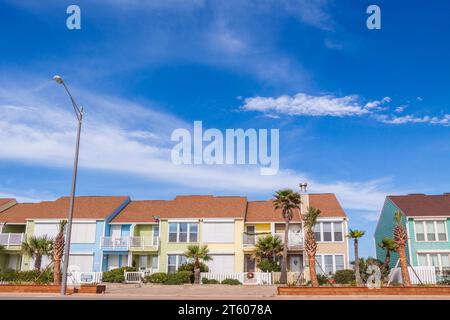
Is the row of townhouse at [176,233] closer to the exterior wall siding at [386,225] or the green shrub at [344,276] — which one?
the green shrub at [344,276]

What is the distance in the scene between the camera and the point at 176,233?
130 feet

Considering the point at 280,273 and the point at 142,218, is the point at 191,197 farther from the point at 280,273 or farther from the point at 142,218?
the point at 280,273

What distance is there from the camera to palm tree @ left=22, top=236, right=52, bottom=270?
1438 inches

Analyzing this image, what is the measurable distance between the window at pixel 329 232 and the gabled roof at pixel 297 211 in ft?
2.56

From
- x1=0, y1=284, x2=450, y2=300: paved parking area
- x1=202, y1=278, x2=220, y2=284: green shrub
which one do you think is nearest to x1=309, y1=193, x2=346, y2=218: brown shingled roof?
x1=202, y1=278, x2=220, y2=284: green shrub

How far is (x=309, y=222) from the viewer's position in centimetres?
2291

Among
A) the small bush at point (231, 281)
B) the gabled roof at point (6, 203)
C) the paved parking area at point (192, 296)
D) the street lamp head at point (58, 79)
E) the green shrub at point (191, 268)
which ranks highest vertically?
the street lamp head at point (58, 79)

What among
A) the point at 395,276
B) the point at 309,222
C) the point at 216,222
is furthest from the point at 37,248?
the point at 395,276

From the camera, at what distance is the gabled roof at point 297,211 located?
38281mm

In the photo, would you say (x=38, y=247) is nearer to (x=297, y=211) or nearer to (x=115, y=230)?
(x=115, y=230)

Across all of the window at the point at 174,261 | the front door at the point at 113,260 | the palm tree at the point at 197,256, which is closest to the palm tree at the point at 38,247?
the front door at the point at 113,260

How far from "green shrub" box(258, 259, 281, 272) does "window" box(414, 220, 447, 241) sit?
1260 cm
